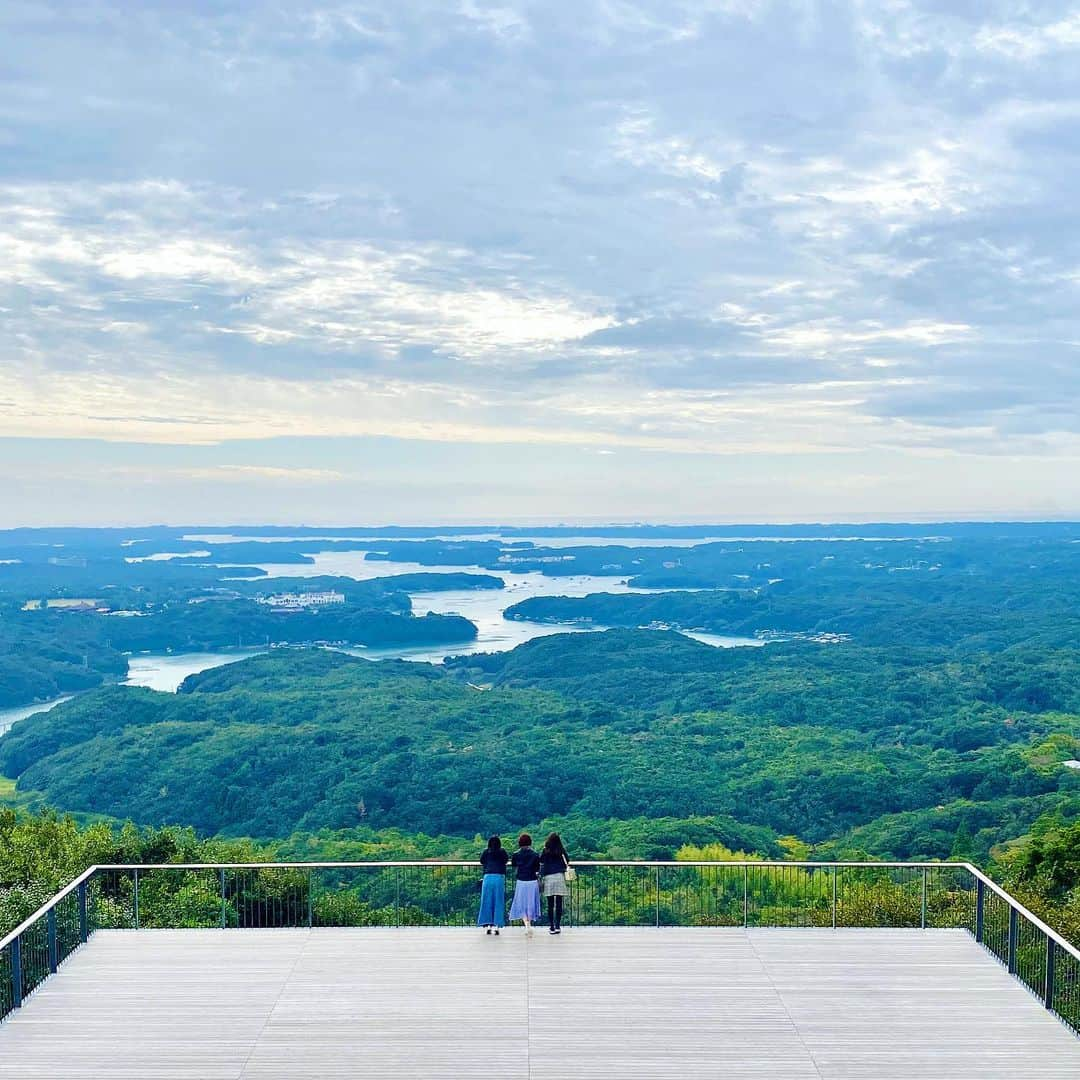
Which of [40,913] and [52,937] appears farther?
[52,937]

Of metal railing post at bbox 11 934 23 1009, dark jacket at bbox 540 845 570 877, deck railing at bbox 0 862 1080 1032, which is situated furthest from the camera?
dark jacket at bbox 540 845 570 877

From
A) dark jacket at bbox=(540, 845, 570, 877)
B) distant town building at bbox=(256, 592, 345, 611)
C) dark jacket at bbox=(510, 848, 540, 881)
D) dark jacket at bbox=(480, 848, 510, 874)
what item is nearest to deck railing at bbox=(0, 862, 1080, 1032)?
dark jacket at bbox=(540, 845, 570, 877)

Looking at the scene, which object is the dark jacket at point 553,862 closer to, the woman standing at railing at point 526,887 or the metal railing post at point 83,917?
the woman standing at railing at point 526,887

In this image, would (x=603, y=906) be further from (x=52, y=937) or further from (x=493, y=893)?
(x=52, y=937)

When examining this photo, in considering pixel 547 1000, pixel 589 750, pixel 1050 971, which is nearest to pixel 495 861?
pixel 547 1000

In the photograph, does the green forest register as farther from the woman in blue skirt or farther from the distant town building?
the distant town building

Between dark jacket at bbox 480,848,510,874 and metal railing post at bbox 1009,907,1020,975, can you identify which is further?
dark jacket at bbox 480,848,510,874

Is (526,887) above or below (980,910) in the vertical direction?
above
